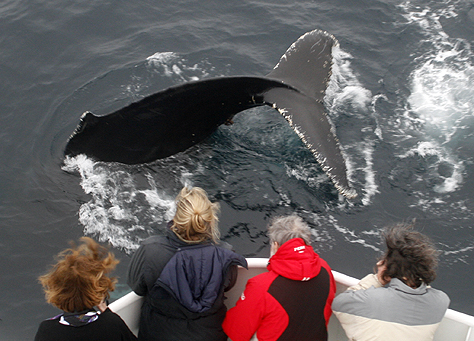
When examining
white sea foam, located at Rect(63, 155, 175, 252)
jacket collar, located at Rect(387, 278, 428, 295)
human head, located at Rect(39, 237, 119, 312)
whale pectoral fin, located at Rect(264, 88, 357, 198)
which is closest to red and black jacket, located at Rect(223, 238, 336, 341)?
jacket collar, located at Rect(387, 278, 428, 295)

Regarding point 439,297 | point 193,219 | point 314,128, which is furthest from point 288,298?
point 314,128

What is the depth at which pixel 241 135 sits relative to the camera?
763 centimetres

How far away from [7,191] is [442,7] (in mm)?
11299

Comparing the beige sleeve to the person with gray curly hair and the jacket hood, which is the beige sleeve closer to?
the person with gray curly hair

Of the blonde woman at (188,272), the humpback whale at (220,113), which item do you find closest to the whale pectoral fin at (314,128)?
the humpback whale at (220,113)

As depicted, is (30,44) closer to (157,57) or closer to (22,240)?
(157,57)

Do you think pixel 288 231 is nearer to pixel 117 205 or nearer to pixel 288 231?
pixel 288 231

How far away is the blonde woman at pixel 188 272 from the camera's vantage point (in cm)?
327

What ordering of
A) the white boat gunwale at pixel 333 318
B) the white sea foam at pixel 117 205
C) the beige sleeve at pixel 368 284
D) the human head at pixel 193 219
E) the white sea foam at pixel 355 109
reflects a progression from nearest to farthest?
the human head at pixel 193 219 < the beige sleeve at pixel 368 284 < the white boat gunwale at pixel 333 318 < the white sea foam at pixel 117 205 < the white sea foam at pixel 355 109

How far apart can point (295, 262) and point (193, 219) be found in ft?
2.72

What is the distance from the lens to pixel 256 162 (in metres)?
7.25

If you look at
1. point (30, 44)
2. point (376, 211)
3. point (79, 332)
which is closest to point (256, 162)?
point (376, 211)

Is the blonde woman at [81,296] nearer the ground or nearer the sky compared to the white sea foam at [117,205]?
nearer the sky

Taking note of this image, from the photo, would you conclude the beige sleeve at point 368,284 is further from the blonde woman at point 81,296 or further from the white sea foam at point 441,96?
the white sea foam at point 441,96
